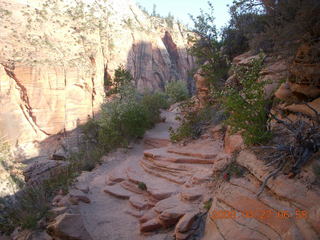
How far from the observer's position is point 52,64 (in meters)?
25.4

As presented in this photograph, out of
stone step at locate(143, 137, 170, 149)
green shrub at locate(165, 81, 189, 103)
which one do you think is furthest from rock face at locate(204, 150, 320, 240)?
green shrub at locate(165, 81, 189, 103)

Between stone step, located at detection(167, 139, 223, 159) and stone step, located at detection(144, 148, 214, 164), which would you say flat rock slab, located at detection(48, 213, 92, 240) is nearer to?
stone step, located at detection(144, 148, 214, 164)

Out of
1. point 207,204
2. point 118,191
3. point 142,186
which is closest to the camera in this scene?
point 207,204

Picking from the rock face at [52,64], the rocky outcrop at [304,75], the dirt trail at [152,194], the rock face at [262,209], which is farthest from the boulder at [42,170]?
the rock face at [52,64]

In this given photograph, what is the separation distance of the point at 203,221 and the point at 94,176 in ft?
18.9

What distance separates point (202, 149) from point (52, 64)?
20.6 meters

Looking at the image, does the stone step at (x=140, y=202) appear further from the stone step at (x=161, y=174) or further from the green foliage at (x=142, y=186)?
the stone step at (x=161, y=174)

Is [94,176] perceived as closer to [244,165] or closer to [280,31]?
[244,165]

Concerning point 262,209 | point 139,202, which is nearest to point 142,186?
point 139,202

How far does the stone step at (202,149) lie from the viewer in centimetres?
824

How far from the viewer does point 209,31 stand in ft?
42.3

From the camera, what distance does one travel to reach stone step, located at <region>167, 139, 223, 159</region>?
824 centimetres

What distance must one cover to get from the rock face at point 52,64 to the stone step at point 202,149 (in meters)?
17.6

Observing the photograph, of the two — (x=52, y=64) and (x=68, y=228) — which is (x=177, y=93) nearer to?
(x=52, y=64)
